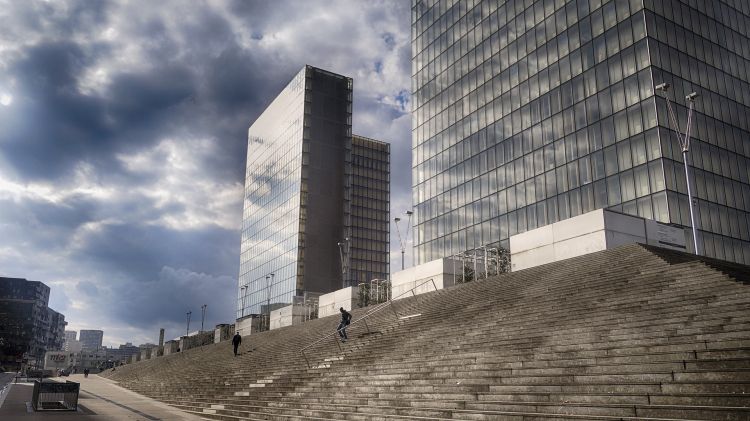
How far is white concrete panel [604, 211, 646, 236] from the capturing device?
86.2 feet

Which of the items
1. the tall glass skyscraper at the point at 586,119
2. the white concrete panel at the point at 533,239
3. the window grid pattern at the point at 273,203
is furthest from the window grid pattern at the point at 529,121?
the window grid pattern at the point at 273,203

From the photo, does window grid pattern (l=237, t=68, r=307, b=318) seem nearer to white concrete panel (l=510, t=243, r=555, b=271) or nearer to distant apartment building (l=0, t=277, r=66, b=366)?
distant apartment building (l=0, t=277, r=66, b=366)

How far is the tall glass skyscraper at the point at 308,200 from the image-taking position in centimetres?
11444

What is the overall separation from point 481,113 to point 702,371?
6167 cm

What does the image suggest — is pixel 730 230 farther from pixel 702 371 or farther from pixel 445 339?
pixel 702 371

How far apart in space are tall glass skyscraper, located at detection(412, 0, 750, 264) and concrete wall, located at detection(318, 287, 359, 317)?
23.3 meters

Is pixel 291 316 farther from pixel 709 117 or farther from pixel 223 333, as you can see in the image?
pixel 709 117

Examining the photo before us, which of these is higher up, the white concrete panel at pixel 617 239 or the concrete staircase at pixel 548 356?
the white concrete panel at pixel 617 239

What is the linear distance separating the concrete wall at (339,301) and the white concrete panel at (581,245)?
63.9 feet

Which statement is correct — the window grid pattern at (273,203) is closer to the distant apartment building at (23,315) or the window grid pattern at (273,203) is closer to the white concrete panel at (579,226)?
the distant apartment building at (23,315)

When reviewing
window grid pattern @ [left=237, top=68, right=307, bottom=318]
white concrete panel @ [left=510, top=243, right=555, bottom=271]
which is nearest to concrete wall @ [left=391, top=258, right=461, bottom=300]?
white concrete panel @ [left=510, top=243, right=555, bottom=271]

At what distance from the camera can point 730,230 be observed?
55.0m

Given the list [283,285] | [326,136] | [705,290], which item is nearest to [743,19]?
[705,290]

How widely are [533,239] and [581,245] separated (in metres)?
2.99
